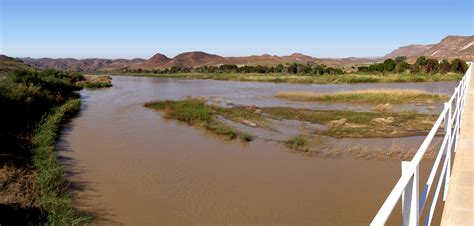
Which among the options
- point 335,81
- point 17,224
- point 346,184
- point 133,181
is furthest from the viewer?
point 335,81

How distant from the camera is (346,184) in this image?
9172 millimetres

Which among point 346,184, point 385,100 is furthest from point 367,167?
point 385,100

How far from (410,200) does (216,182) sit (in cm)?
767

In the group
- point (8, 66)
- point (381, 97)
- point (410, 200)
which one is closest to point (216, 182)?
point (410, 200)

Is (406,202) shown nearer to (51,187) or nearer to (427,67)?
(51,187)

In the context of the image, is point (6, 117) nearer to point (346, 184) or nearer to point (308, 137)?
point (308, 137)

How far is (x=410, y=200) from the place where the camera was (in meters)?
2.21

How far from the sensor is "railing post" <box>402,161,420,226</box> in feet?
7.08

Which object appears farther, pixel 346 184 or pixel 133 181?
pixel 133 181

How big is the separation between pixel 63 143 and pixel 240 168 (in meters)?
7.34

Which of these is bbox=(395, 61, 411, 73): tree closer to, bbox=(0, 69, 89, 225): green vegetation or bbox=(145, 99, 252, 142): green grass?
bbox=(145, 99, 252, 142): green grass

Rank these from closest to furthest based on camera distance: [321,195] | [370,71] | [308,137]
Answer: [321,195] < [308,137] < [370,71]

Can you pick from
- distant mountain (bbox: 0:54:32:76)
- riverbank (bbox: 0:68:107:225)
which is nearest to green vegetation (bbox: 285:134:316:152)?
riverbank (bbox: 0:68:107:225)

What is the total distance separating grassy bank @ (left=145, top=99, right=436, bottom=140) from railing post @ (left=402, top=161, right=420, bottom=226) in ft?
39.2
